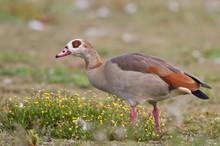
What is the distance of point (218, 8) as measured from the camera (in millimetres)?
21047

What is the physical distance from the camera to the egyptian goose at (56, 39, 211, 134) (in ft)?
25.2

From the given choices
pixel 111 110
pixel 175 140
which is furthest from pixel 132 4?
pixel 175 140

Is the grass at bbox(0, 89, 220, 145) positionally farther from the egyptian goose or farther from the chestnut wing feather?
the chestnut wing feather

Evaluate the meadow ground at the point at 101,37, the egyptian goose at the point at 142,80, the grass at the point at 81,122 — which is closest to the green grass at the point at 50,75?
the meadow ground at the point at 101,37

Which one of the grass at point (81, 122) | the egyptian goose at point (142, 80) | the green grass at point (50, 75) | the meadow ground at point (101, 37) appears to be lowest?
the grass at point (81, 122)

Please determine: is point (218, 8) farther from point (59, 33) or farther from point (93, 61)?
point (93, 61)

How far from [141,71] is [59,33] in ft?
35.7

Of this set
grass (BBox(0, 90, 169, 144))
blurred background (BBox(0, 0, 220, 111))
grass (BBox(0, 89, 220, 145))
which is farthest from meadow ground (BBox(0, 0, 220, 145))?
grass (BBox(0, 90, 169, 144))

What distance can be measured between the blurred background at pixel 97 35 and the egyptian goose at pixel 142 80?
174 inches

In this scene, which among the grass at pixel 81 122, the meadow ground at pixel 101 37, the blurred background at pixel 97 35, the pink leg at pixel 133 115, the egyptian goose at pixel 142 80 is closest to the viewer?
the grass at pixel 81 122

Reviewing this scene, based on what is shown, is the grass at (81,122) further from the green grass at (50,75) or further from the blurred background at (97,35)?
the green grass at (50,75)

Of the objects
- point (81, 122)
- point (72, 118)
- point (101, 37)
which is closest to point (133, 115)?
point (81, 122)

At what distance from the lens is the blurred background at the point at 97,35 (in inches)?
538

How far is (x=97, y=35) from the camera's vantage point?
18406mm
